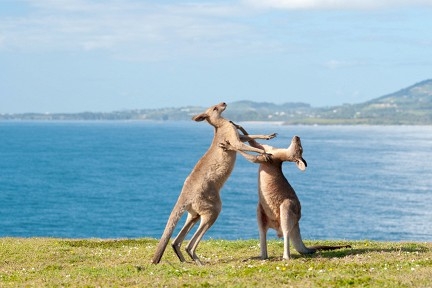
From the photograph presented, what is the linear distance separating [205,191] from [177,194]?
3496 inches

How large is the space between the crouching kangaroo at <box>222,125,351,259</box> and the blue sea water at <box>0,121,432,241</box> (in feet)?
153

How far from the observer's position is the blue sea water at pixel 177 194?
7619 cm

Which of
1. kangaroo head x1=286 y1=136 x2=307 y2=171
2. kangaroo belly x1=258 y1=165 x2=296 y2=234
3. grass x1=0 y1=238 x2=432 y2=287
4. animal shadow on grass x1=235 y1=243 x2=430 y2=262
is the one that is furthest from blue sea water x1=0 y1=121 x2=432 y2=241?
kangaroo head x1=286 y1=136 x2=307 y2=171

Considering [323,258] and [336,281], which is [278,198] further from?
[336,281]

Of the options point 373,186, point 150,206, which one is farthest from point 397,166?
point 150,206

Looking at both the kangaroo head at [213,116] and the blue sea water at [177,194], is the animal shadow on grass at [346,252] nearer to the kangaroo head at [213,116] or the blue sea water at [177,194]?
the kangaroo head at [213,116]

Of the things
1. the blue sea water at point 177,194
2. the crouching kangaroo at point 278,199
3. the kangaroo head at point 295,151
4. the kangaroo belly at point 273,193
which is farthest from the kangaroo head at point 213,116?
the blue sea water at point 177,194

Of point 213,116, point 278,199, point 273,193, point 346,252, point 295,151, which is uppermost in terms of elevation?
point 213,116

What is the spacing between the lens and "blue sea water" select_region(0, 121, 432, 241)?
76.2m

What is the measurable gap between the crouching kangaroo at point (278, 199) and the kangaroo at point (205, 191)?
22 centimetres

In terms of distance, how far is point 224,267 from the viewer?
51.7ft

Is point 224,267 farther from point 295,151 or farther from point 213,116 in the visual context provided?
point 213,116

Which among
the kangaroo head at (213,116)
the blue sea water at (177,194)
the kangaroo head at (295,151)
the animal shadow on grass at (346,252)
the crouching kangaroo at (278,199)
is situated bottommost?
the blue sea water at (177,194)

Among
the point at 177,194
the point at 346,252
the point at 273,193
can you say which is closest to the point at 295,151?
the point at 273,193
